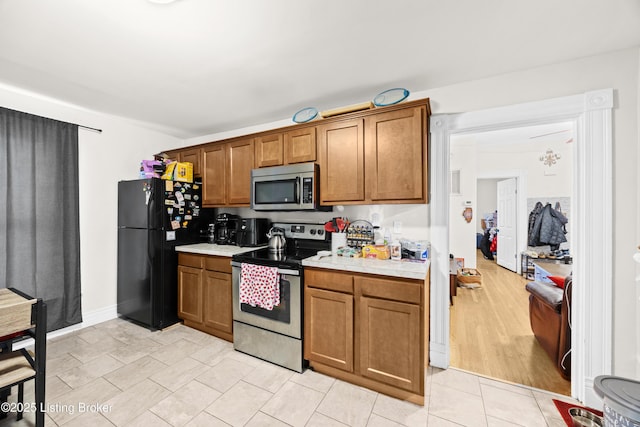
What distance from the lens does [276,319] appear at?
2240 millimetres

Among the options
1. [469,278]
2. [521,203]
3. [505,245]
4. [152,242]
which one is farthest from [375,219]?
[505,245]

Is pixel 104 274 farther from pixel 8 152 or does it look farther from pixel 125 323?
pixel 8 152

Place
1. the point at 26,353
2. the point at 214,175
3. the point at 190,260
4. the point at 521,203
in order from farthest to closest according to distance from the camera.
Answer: the point at 521,203
the point at 214,175
the point at 190,260
the point at 26,353

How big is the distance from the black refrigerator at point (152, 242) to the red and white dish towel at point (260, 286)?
119cm

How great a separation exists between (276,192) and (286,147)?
469 mm

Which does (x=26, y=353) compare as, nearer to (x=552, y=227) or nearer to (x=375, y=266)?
(x=375, y=266)

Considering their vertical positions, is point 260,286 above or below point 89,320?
above

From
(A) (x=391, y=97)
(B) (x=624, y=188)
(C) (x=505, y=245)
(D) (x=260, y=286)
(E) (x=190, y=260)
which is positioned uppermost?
(A) (x=391, y=97)

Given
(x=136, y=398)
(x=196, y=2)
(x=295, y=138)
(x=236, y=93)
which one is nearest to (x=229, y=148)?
(x=236, y=93)

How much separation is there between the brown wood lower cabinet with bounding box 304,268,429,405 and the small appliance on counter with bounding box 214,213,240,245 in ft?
4.45

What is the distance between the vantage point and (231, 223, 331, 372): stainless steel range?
2.15 meters

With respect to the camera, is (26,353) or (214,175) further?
(214,175)

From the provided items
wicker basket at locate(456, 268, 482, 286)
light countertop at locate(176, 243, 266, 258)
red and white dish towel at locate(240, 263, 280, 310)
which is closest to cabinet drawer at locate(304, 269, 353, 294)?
red and white dish towel at locate(240, 263, 280, 310)

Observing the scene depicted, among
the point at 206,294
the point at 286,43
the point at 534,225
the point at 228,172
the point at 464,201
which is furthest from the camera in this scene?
the point at 534,225
